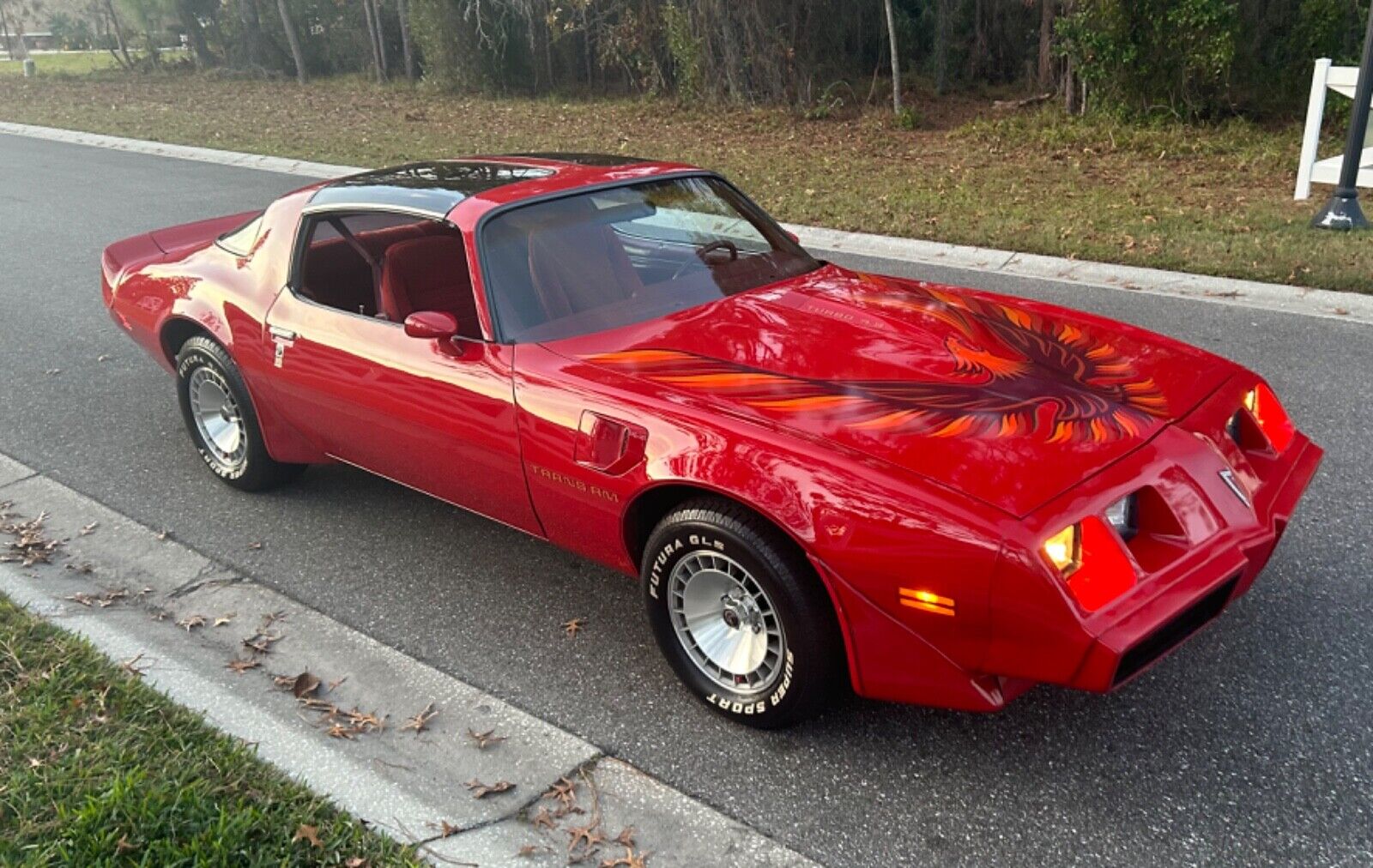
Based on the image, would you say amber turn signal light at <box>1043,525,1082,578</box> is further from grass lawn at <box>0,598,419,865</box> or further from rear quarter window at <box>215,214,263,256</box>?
rear quarter window at <box>215,214,263,256</box>

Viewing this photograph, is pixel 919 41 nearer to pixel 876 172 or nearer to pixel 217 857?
pixel 876 172

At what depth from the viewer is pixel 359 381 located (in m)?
3.97

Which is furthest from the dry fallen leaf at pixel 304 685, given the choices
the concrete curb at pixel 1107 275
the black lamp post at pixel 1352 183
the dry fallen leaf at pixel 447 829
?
the black lamp post at pixel 1352 183

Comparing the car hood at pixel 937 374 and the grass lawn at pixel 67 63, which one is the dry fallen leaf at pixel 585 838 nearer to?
the car hood at pixel 937 374

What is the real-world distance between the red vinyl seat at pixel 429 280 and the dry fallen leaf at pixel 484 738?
1.28m

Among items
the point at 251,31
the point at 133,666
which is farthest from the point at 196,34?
the point at 133,666

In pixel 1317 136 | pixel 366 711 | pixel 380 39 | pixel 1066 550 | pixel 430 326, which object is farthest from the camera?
pixel 380 39

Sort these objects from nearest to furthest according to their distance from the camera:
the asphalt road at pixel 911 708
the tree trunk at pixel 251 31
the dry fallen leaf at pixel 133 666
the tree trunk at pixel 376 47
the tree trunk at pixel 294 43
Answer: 1. the asphalt road at pixel 911 708
2. the dry fallen leaf at pixel 133 666
3. the tree trunk at pixel 376 47
4. the tree trunk at pixel 294 43
5. the tree trunk at pixel 251 31

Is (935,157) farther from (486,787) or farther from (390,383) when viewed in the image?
(486,787)

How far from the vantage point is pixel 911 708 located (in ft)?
10.5

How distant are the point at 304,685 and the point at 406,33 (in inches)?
909

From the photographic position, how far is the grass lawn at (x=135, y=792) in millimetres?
2592

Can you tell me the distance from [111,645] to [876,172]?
1010cm

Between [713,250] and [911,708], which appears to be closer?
[911,708]
